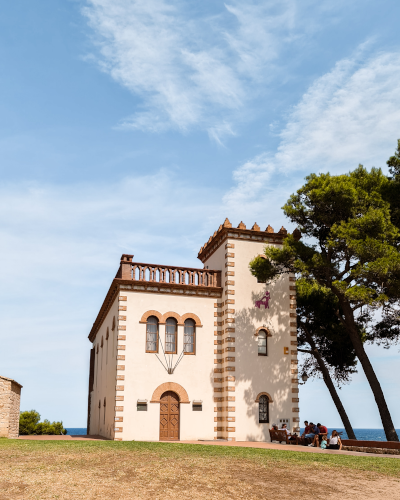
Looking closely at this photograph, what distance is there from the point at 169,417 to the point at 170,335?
12.9 feet

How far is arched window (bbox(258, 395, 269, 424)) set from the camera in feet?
84.7

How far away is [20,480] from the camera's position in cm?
1189

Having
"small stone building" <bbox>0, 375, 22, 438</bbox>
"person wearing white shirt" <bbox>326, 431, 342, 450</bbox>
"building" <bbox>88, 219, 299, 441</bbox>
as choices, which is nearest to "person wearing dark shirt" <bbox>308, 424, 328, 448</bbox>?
"person wearing white shirt" <bbox>326, 431, 342, 450</bbox>

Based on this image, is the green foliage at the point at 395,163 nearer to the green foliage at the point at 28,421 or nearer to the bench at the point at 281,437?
the bench at the point at 281,437

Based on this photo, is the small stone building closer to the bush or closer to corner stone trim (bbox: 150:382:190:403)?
corner stone trim (bbox: 150:382:190:403)

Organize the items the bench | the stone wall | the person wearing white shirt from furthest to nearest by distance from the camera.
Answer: the bench → the person wearing white shirt → the stone wall

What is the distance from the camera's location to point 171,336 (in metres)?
26.3

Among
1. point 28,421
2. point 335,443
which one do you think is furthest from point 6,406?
point 28,421

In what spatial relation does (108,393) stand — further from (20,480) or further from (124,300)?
(20,480)

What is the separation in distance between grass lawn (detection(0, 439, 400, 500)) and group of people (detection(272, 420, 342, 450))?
514cm

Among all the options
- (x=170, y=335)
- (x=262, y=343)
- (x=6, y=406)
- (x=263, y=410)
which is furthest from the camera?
(x=262, y=343)

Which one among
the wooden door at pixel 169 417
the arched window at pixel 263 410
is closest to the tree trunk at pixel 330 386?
the arched window at pixel 263 410

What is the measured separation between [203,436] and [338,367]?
1127 cm

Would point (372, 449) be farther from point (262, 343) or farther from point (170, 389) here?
point (170, 389)
